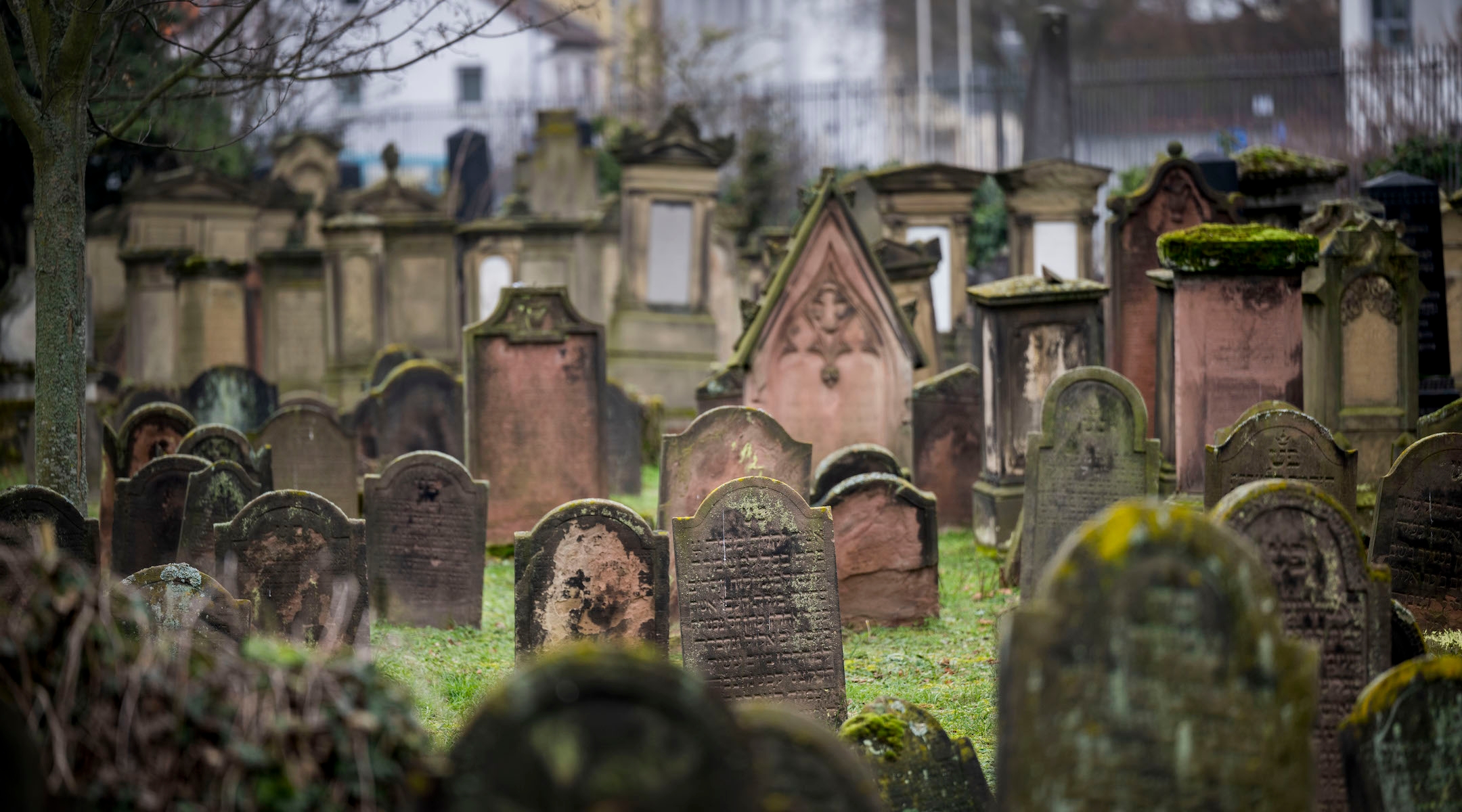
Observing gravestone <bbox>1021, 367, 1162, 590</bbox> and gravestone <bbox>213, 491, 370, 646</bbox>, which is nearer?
gravestone <bbox>213, 491, 370, 646</bbox>

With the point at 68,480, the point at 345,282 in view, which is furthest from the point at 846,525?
the point at 345,282

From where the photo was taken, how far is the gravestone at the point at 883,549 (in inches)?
329

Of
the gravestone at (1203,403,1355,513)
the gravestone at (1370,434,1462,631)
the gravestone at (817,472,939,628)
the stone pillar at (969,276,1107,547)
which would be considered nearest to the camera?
the gravestone at (1370,434,1462,631)

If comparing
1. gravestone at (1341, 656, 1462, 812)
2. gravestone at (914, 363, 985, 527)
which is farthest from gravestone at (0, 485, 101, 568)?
gravestone at (914, 363, 985, 527)

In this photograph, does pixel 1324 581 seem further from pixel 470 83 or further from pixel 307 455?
pixel 470 83

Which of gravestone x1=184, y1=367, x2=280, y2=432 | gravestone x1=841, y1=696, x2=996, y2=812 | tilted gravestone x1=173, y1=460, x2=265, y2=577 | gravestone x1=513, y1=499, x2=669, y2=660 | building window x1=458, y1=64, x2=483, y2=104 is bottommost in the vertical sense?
gravestone x1=841, y1=696, x2=996, y2=812

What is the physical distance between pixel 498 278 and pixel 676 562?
38.1 feet

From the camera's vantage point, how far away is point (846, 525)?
8.41 metres

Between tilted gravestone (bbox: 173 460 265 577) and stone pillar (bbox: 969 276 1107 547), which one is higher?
stone pillar (bbox: 969 276 1107 547)

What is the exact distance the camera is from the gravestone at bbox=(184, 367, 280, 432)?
13.4 meters

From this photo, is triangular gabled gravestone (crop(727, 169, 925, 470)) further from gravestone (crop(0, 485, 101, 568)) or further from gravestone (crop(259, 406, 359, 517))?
gravestone (crop(0, 485, 101, 568))

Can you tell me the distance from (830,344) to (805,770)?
26.6 feet

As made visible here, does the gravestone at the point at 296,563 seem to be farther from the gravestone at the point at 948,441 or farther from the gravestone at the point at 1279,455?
the gravestone at the point at 948,441

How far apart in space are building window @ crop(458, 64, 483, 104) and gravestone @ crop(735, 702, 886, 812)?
45732mm
